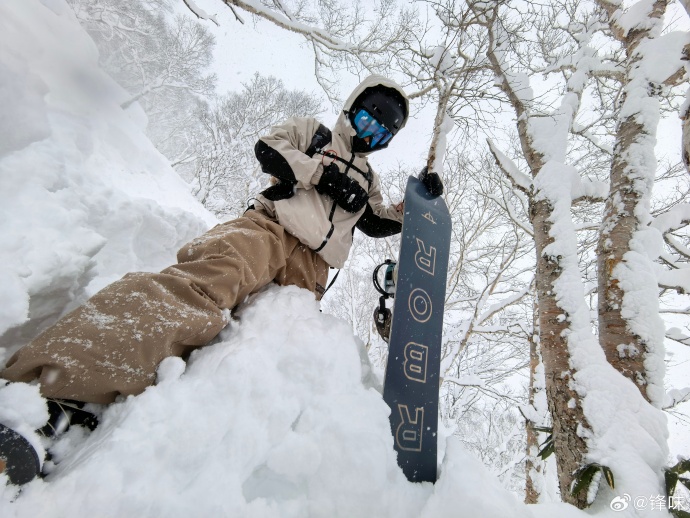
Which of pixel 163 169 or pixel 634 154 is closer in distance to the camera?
pixel 634 154

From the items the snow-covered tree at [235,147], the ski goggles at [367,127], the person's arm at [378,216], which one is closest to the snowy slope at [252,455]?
the person's arm at [378,216]

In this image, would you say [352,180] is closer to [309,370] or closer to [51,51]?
[309,370]

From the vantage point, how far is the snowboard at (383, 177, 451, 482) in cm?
131

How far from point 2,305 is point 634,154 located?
10.2 ft

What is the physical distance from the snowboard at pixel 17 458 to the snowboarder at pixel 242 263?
0.49 feet

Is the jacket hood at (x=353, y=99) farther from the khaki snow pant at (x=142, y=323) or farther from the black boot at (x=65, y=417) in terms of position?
the black boot at (x=65, y=417)

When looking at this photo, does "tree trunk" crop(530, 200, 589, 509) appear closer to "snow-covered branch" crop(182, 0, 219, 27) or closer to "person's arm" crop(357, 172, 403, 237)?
"person's arm" crop(357, 172, 403, 237)

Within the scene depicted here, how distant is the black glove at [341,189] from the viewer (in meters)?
1.73

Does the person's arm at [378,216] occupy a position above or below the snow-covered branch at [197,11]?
below

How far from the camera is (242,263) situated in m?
1.37

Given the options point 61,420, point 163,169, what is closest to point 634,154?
point 61,420

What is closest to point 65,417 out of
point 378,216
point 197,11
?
point 378,216

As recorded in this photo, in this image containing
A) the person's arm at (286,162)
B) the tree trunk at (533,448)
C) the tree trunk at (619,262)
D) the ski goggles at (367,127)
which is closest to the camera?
the tree trunk at (619,262)

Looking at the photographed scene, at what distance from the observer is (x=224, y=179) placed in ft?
34.2
